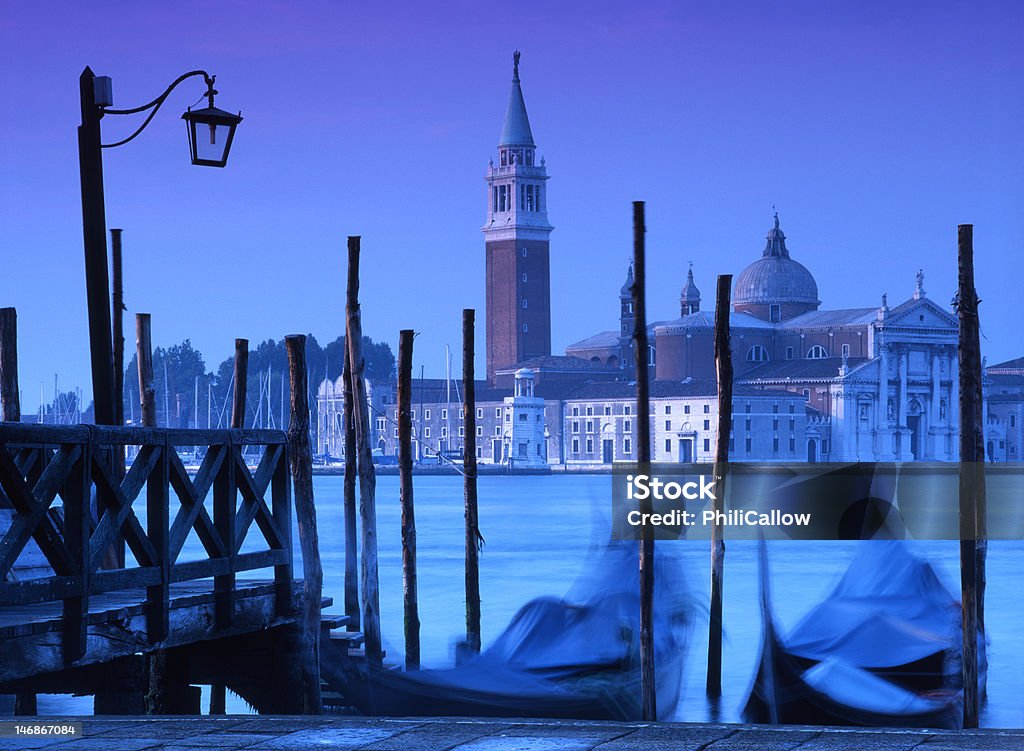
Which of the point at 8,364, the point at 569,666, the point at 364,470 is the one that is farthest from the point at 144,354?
the point at 569,666

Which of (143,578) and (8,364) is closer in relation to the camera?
(143,578)

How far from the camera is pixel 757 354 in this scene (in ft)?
215

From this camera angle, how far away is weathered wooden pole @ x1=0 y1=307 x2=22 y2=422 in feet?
26.2

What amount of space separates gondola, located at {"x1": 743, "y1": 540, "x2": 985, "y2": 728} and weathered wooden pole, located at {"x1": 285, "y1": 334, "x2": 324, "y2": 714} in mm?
2520

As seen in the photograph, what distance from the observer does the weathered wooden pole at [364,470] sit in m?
9.40

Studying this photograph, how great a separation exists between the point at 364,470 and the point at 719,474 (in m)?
2.25

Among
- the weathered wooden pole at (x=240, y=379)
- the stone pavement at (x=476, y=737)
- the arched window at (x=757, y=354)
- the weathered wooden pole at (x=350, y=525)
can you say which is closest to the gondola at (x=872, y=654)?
the weathered wooden pole at (x=350, y=525)

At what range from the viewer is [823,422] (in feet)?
211

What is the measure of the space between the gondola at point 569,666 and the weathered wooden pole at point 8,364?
7.51 ft

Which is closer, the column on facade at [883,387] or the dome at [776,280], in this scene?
the column on facade at [883,387]

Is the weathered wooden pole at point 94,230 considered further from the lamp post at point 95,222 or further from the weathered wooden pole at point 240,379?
the weathered wooden pole at point 240,379

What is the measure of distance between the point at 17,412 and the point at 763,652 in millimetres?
3964

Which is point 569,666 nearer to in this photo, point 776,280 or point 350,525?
point 350,525

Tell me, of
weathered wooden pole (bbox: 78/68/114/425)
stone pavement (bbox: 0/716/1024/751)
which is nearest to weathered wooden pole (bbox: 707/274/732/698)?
weathered wooden pole (bbox: 78/68/114/425)
